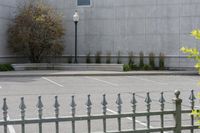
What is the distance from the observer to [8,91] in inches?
648

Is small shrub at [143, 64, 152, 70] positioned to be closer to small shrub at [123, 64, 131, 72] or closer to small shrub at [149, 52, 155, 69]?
small shrub at [149, 52, 155, 69]

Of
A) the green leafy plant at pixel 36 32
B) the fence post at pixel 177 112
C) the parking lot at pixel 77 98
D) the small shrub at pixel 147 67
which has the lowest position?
the parking lot at pixel 77 98

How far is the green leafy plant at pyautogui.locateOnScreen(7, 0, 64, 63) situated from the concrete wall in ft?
3.65

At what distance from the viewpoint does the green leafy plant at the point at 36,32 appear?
27875mm

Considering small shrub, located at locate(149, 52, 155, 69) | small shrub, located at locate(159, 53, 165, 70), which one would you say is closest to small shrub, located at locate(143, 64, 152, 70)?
small shrub, located at locate(149, 52, 155, 69)

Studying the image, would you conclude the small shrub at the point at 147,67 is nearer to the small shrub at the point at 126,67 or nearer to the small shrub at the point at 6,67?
the small shrub at the point at 126,67

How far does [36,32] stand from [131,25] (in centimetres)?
709

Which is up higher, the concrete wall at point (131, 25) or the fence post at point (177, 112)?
the concrete wall at point (131, 25)

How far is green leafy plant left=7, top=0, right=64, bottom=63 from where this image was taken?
27.9m

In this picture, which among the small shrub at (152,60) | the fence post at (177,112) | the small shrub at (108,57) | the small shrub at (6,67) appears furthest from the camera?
the small shrub at (108,57)

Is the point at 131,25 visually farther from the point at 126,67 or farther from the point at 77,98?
the point at 77,98

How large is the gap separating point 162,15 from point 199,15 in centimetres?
263

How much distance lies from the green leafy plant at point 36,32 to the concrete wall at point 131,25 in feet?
3.65

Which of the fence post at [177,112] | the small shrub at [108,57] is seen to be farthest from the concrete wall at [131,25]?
the fence post at [177,112]
